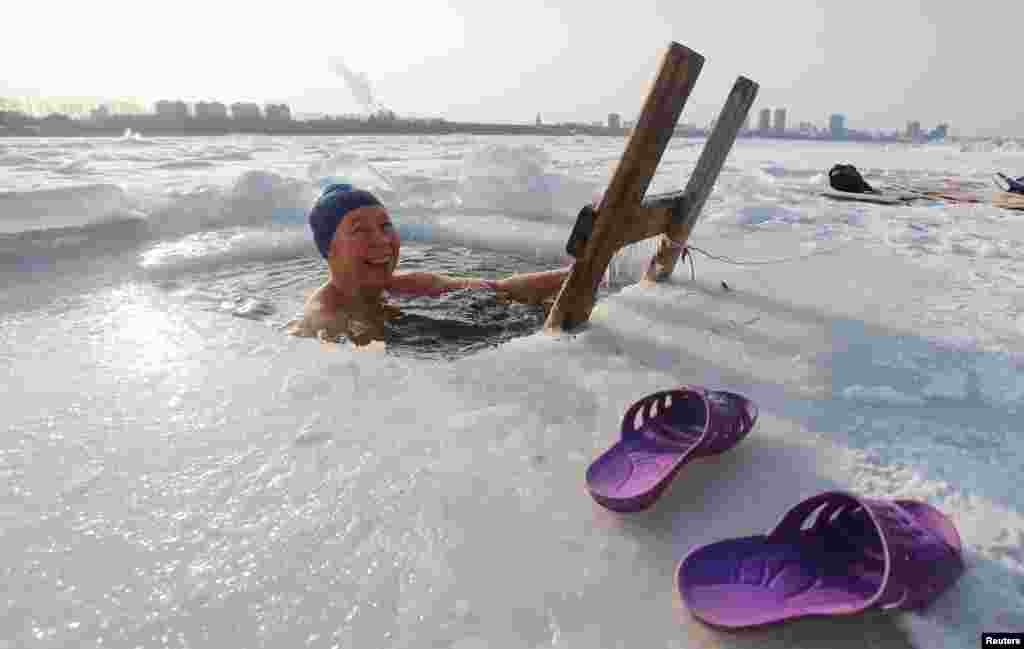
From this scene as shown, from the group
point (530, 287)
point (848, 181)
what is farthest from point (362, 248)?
point (848, 181)

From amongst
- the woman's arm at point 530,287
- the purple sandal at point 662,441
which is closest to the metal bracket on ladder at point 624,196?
the purple sandal at point 662,441

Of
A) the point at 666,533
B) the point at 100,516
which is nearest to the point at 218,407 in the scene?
the point at 100,516

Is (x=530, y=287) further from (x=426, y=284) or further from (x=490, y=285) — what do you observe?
(x=426, y=284)

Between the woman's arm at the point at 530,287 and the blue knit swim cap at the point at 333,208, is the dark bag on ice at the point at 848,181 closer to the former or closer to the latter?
the woman's arm at the point at 530,287

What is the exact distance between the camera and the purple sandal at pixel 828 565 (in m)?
1.15

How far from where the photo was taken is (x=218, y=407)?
6.95 ft

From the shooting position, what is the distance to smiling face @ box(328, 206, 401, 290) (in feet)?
12.6

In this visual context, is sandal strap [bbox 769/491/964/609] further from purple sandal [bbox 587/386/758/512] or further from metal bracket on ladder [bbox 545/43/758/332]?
metal bracket on ladder [bbox 545/43/758/332]

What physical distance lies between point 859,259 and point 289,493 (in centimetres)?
433

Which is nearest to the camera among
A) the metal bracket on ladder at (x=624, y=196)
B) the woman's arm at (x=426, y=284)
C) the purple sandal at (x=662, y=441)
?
the purple sandal at (x=662, y=441)

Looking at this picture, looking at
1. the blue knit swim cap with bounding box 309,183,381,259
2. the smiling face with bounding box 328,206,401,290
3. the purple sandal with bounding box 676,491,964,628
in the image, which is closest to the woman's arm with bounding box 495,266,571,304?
the smiling face with bounding box 328,206,401,290

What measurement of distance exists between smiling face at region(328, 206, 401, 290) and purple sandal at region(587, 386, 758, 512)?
97.1 inches

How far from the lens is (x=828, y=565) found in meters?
1.28

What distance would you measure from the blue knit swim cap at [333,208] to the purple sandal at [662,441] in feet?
8.73
